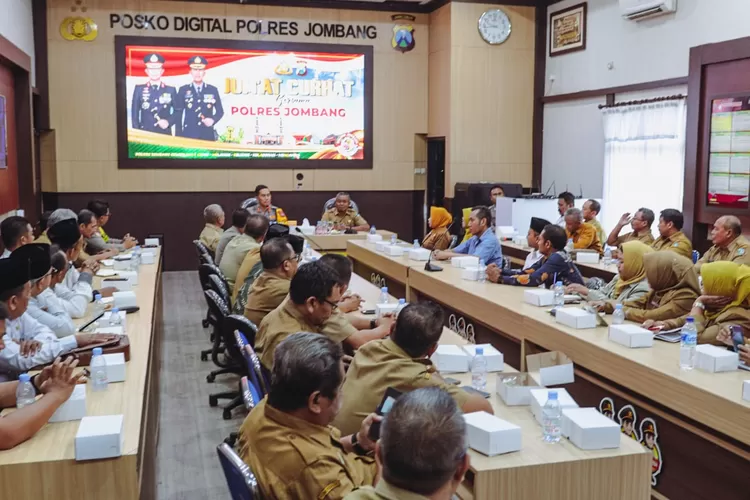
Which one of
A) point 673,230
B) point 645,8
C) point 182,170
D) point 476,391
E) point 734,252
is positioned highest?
point 645,8

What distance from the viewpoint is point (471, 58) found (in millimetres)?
10250

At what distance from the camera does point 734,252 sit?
5949 millimetres

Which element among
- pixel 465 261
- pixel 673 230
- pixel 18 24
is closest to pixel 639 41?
pixel 673 230

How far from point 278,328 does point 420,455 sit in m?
1.79

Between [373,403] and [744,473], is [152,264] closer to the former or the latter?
[373,403]

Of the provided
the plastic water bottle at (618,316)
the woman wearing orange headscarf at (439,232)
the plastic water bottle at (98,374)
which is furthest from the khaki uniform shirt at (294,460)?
the woman wearing orange headscarf at (439,232)

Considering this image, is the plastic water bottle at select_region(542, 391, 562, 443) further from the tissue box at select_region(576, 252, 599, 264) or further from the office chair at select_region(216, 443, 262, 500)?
the tissue box at select_region(576, 252, 599, 264)

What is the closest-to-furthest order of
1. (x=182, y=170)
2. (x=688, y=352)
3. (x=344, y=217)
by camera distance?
(x=688, y=352) < (x=344, y=217) < (x=182, y=170)

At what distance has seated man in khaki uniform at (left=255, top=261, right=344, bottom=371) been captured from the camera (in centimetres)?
311

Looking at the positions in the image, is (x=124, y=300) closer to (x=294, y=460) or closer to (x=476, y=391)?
(x=476, y=391)

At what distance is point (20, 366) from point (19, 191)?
623 cm

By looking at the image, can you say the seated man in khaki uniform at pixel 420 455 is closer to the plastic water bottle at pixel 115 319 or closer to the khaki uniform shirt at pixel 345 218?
the plastic water bottle at pixel 115 319

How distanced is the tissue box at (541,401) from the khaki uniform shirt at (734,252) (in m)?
3.74

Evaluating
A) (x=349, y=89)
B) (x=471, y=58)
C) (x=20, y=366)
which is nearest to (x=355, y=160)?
(x=349, y=89)
